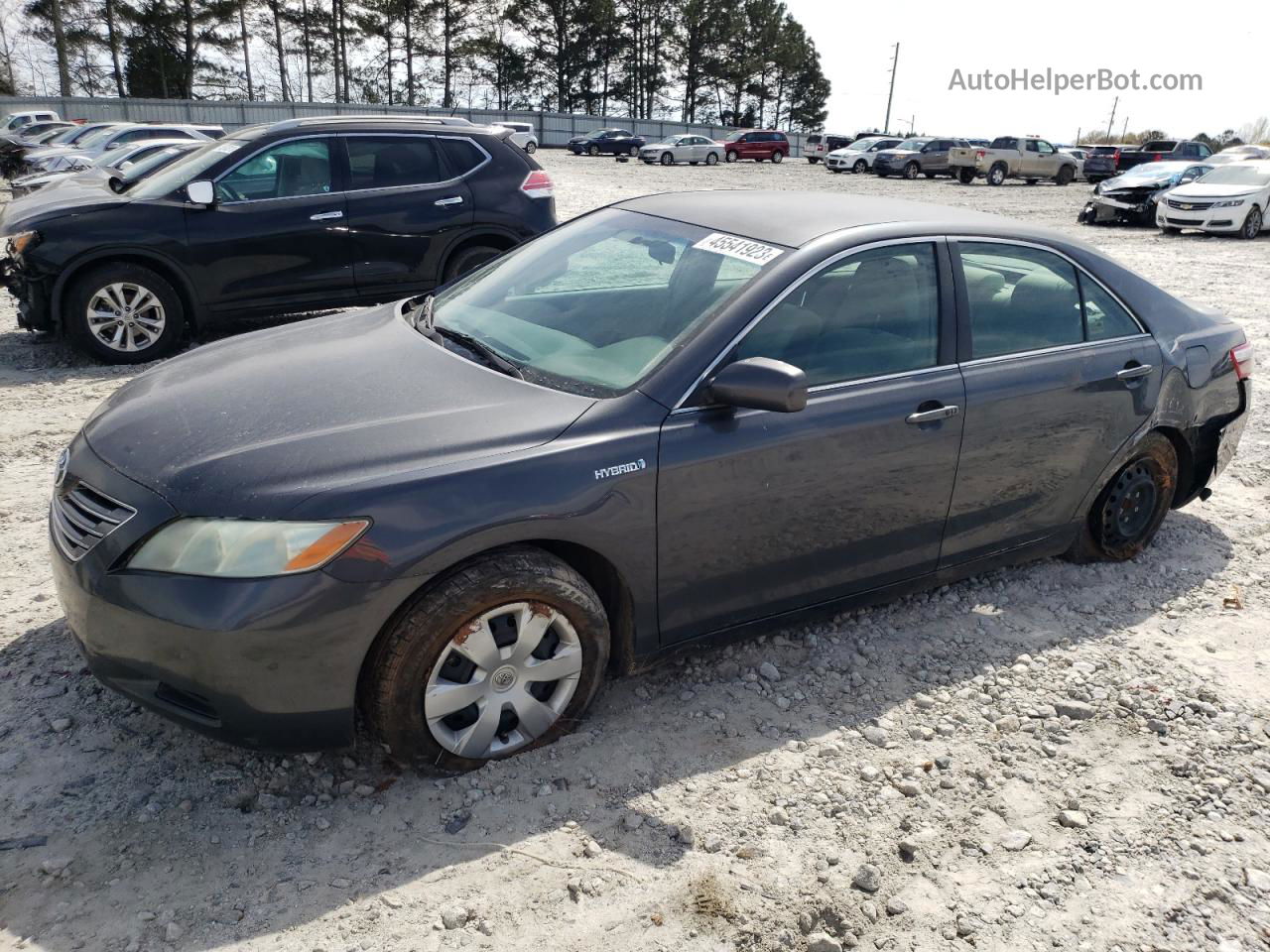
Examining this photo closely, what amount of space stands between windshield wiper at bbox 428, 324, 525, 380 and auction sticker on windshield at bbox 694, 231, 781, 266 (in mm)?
860

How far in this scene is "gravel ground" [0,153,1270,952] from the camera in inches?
102

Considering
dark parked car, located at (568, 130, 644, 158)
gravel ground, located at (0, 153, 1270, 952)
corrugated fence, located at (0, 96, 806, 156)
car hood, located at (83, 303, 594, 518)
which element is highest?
corrugated fence, located at (0, 96, 806, 156)

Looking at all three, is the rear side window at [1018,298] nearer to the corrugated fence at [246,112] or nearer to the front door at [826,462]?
the front door at [826,462]

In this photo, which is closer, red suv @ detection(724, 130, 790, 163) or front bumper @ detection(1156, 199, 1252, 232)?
front bumper @ detection(1156, 199, 1252, 232)

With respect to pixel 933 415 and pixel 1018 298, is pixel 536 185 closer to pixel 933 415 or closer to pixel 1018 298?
pixel 1018 298

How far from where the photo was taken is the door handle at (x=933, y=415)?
361cm

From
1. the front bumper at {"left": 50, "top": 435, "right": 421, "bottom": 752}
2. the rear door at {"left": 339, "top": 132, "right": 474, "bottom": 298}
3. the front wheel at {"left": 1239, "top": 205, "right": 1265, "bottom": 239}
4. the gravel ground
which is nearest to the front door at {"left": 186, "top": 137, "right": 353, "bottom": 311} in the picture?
the rear door at {"left": 339, "top": 132, "right": 474, "bottom": 298}

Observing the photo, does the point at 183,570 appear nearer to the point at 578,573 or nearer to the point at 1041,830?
the point at 578,573

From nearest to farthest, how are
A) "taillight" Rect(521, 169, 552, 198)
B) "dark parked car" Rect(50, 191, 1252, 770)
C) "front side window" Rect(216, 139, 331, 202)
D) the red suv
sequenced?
"dark parked car" Rect(50, 191, 1252, 770), "front side window" Rect(216, 139, 331, 202), "taillight" Rect(521, 169, 552, 198), the red suv

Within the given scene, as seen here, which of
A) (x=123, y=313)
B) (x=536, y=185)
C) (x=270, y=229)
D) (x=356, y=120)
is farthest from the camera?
(x=536, y=185)

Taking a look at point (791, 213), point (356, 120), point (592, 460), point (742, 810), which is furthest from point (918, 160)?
point (742, 810)

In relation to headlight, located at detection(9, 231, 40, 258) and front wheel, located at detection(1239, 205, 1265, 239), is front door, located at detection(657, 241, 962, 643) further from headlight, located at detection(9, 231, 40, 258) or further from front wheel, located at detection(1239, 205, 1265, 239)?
front wheel, located at detection(1239, 205, 1265, 239)

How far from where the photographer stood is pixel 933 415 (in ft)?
12.0

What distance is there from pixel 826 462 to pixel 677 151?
142ft
